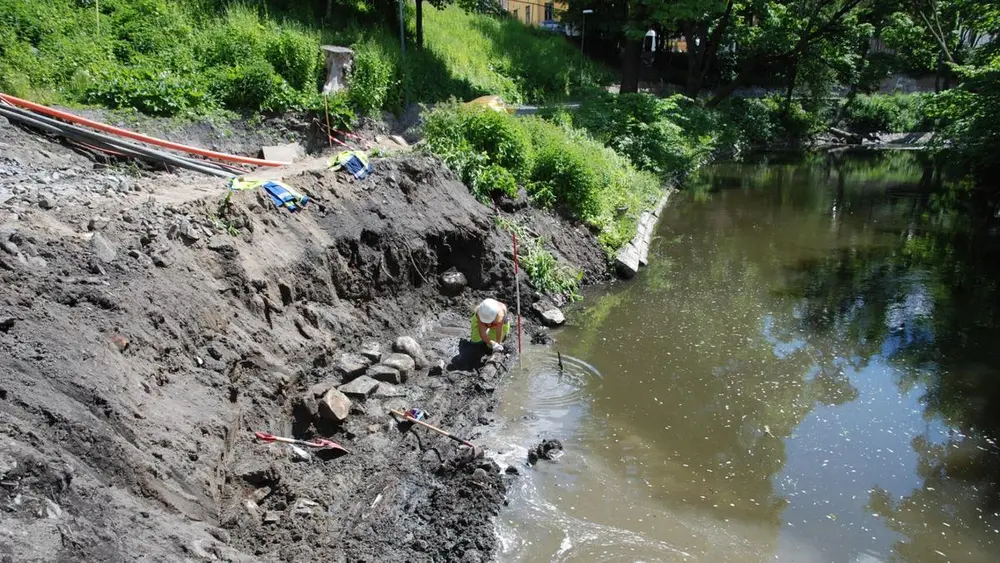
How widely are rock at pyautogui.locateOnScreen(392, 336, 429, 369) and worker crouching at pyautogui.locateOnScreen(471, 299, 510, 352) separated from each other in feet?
2.77

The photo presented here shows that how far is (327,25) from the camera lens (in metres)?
22.5

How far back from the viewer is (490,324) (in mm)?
10258

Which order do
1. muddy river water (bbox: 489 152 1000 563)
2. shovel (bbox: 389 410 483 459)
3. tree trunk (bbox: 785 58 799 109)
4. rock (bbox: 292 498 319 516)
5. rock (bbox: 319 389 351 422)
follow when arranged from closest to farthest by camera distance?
rock (bbox: 292 498 319 516)
muddy river water (bbox: 489 152 1000 563)
shovel (bbox: 389 410 483 459)
rock (bbox: 319 389 351 422)
tree trunk (bbox: 785 58 799 109)

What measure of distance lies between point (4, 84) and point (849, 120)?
42.6m

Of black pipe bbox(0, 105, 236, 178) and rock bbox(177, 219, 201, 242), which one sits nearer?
rock bbox(177, 219, 201, 242)

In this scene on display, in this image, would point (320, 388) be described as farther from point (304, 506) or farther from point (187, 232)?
point (187, 232)

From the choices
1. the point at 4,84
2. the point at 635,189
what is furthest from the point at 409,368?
the point at 635,189

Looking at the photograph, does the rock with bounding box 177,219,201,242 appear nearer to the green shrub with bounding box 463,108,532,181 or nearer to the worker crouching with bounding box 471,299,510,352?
the worker crouching with bounding box 471,299,510,352

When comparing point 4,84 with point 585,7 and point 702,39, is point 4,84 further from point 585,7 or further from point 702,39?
point 702,39

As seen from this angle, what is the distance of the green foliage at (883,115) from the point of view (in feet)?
134

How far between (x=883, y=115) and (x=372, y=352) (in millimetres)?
41424

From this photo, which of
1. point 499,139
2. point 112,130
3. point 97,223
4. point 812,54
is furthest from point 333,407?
point 812,54

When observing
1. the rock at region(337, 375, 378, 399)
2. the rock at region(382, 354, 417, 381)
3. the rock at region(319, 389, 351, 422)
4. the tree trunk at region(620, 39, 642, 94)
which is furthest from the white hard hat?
the tree trunk at region(620, 39, 642, 94)

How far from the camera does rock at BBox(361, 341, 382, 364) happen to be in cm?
968
